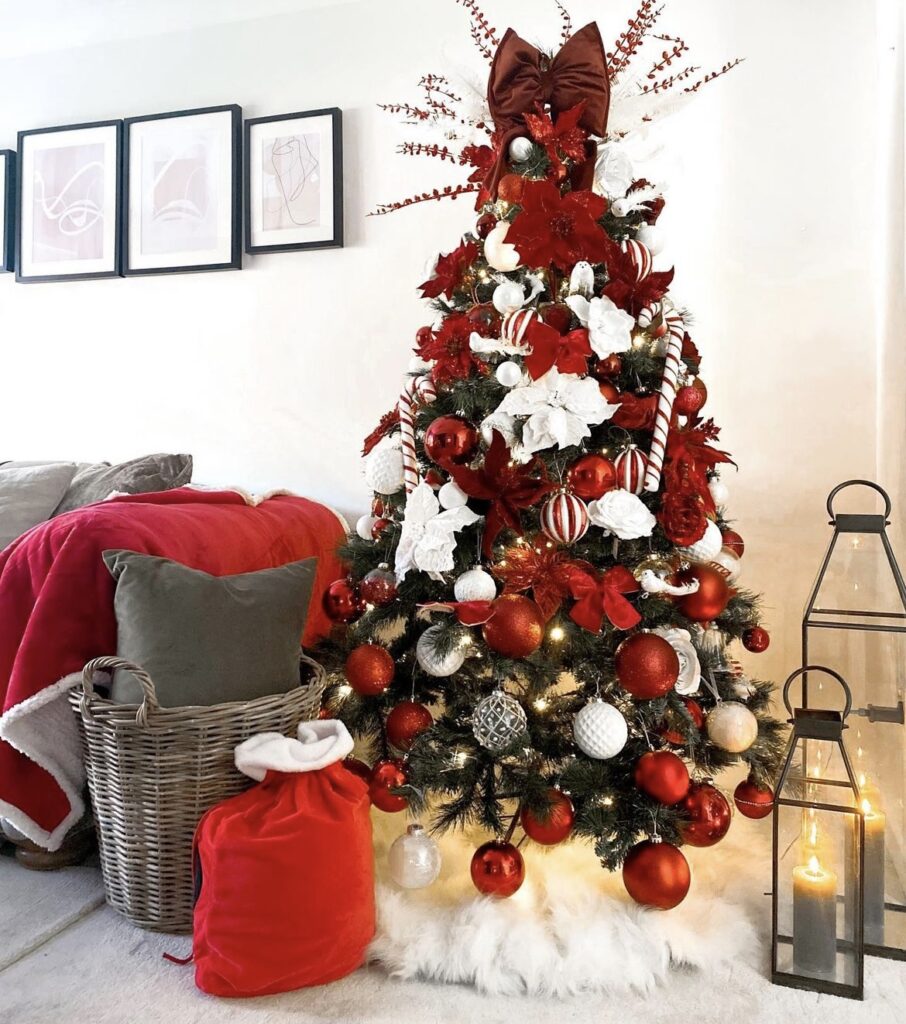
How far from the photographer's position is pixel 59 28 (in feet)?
9.23

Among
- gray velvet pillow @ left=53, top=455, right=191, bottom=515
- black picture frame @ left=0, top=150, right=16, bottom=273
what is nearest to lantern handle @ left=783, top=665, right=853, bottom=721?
gray velvet pillow @ left=53, top=455, right=191, bottom=515

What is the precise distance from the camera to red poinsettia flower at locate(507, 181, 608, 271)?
156cm

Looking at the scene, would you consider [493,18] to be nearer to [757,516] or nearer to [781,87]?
[781,87]

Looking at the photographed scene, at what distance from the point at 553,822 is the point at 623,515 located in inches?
21.7

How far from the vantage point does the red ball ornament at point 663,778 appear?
1444 millimetres

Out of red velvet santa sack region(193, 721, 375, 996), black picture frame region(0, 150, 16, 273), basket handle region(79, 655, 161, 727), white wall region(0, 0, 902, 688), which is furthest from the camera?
black picture frame region(0, 150, 16, 273)

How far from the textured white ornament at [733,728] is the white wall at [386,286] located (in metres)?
0.68

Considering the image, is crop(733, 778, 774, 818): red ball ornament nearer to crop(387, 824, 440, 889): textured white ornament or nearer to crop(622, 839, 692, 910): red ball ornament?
crop(622, 839, 692, 910): red ball ornament

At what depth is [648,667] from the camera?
1.46 metres

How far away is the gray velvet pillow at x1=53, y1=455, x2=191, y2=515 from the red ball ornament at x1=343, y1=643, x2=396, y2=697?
Answer: 0.89m

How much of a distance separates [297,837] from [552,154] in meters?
1.31

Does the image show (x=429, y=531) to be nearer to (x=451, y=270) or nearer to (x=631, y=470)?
(x=631, y=470)

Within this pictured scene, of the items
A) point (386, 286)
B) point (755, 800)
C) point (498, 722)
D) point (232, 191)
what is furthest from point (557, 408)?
point (232, 191)

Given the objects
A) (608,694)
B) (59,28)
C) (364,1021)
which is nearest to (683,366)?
(608,694)
